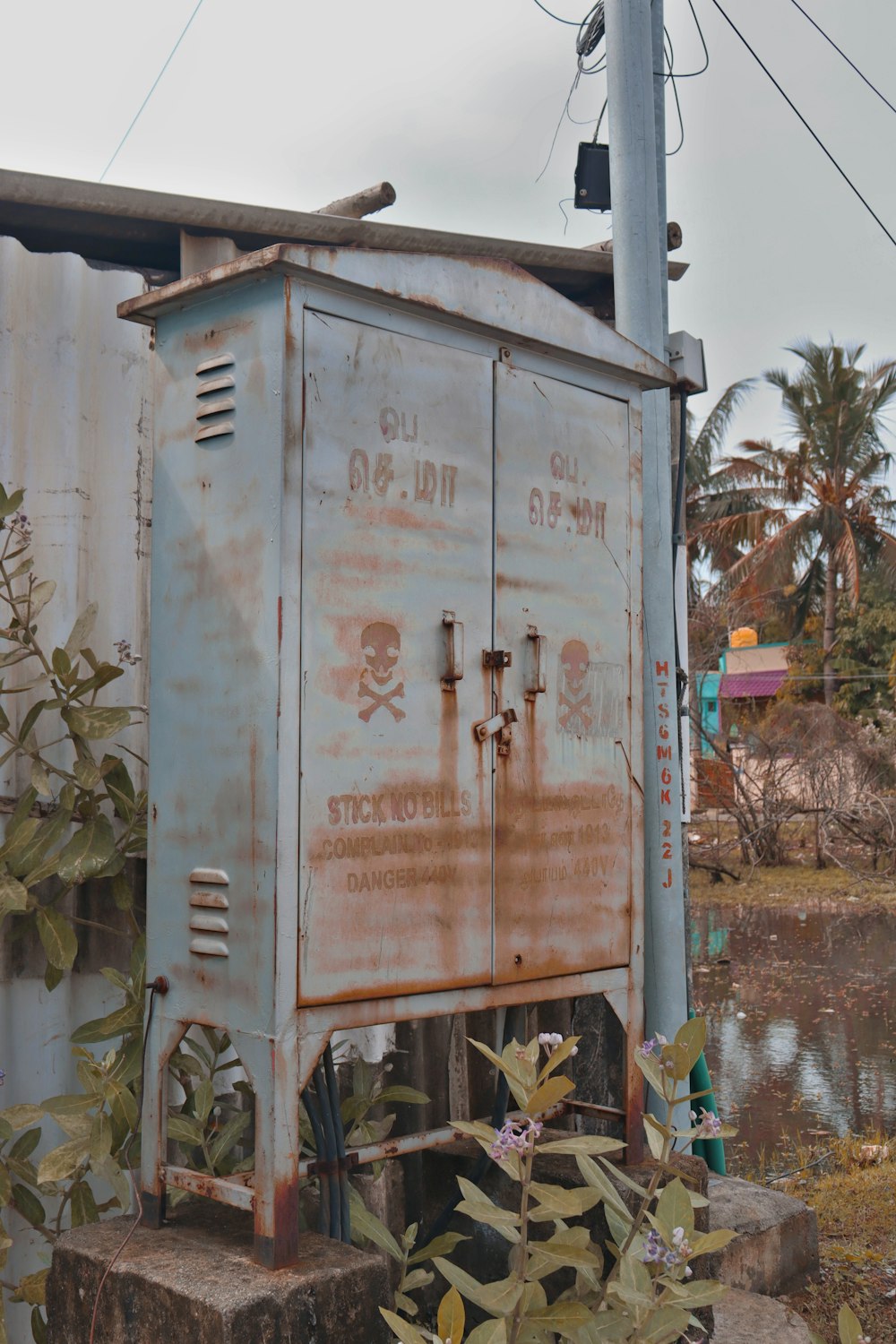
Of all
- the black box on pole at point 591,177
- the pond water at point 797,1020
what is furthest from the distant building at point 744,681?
the black box on pole at point 591,177

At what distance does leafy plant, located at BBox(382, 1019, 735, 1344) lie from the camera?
2033mm

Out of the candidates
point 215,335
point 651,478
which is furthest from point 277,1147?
point 651,478

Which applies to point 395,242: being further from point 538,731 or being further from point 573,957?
point 573,957

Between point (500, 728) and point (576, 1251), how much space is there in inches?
40.3

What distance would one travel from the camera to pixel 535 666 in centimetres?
277

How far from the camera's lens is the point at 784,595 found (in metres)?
24.2

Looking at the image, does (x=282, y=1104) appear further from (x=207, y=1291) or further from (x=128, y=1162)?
(x=128, y=1162)

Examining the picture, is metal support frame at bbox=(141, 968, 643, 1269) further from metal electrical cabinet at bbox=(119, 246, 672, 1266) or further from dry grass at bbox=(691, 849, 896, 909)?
dry grass at bbox=(691, 849, 896, 909)

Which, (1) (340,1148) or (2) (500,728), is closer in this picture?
(1) (340,1148)

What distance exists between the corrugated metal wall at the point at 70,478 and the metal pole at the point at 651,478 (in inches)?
56.7

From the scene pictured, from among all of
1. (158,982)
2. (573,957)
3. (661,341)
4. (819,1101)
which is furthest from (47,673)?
(819,1101)

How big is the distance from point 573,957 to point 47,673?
133cm

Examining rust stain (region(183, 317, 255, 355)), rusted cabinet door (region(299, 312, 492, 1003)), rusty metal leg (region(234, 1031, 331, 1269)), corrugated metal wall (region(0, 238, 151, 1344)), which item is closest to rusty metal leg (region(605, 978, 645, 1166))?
rusted cabinet door (region(299, 312, 492, 1003))

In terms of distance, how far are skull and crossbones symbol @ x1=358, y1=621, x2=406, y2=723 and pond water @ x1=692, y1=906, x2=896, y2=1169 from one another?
13.0ft
